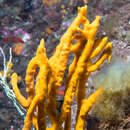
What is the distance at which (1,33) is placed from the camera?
21.9ft

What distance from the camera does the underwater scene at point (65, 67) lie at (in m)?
1.44

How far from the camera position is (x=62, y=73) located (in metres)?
1.46

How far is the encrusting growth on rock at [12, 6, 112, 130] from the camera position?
1305mm

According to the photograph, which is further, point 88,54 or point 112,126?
point 112,126

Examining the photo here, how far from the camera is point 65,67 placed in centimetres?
146

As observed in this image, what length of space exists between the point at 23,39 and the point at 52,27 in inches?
52.0

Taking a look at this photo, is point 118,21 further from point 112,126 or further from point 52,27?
point 112,126

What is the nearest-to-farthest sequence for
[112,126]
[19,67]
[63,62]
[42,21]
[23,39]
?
1. [63,62]
2. [112,126]
3. [19,67]
4. [23,39]
5. [42,21]

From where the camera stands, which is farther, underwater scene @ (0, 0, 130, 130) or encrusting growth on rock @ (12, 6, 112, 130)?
underwater scene @ (0, 0, 130, 130)

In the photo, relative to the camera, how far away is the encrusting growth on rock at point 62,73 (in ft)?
4.28

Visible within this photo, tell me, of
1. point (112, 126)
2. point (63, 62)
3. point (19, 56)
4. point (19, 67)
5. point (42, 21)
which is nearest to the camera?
point (63, 62)

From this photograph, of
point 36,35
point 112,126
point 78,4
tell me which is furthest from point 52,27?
point 112,126

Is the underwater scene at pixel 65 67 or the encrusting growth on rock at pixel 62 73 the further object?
the underwater scene at pixel 65 67

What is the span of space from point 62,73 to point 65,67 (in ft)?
0.20
